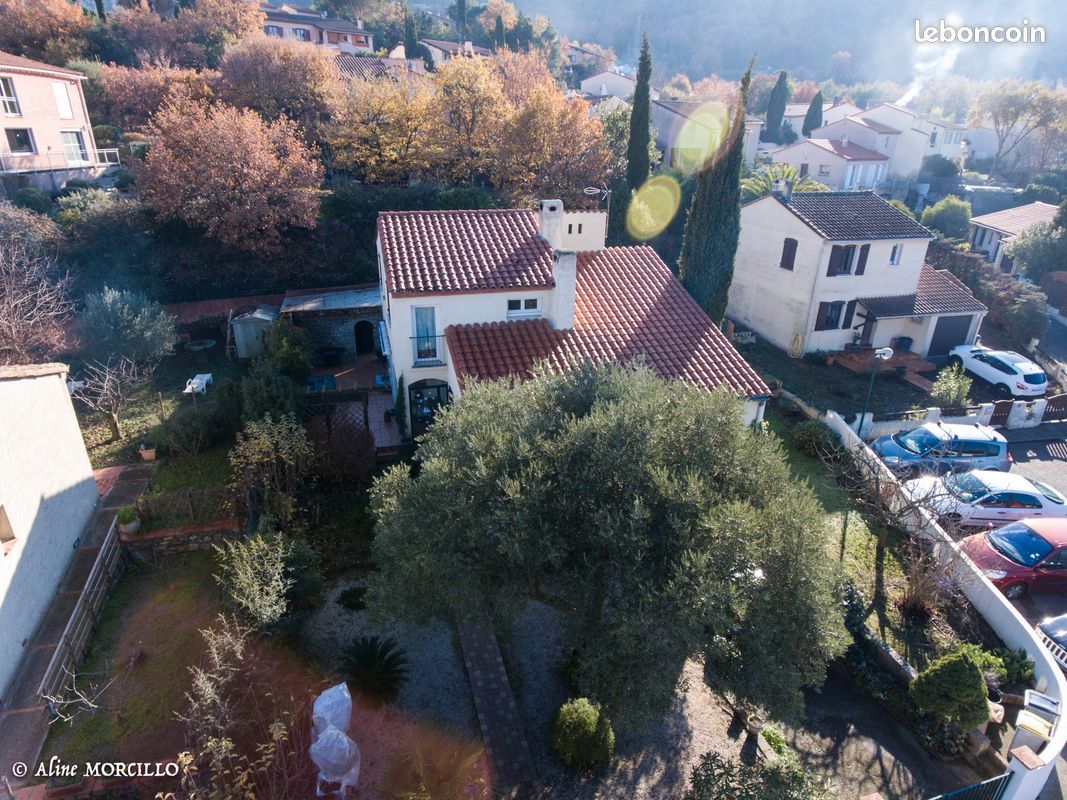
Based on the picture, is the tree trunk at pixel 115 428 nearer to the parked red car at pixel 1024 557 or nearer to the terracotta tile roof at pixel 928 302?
the parked red car at pixel 1024 557

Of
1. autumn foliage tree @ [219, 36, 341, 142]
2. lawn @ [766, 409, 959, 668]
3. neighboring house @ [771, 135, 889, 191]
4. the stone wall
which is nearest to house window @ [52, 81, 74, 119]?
→ autumn foliage tree @ [219, 36, 341, 142]

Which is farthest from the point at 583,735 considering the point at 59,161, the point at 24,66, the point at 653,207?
the point at 24,66

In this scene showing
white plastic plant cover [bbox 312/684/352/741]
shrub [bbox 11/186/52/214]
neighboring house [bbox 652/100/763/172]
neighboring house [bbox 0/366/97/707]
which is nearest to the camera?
white plastic plant cover [bbox 312/684/352/741]

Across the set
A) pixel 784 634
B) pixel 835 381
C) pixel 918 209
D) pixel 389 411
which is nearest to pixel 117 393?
pixel 389 411

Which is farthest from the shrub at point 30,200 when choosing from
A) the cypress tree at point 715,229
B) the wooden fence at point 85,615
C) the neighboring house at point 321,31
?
the neighboring house at point 321,31

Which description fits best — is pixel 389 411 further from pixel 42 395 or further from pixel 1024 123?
pixel 1024 123

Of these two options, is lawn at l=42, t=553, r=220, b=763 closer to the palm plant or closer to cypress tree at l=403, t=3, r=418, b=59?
the palm plant

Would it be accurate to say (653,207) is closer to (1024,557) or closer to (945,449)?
(945,449)
